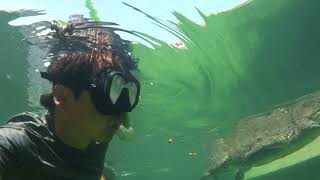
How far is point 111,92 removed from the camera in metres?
2.97

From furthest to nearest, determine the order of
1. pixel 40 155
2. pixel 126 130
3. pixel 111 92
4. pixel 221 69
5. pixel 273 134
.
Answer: pixel 273 134 < pixel 221 69 < pixel 126 130 < pixel 111 92 < pixel 40 155

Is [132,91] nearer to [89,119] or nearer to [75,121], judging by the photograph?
[89,119]

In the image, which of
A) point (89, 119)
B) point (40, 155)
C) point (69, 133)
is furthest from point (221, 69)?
point (40, 155)

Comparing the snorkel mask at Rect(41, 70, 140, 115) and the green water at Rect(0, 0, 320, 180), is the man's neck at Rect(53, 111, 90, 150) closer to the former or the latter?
the snorkel mask at Rect(41, 70, 140, 115)

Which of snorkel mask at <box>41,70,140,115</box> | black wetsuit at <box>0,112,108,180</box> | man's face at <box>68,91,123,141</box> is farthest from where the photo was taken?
man's face at <box>68,91,123,141</box>

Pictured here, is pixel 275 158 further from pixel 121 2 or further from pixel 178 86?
pixel 121 2

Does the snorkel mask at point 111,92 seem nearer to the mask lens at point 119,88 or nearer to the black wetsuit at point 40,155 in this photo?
the mask lens at point 119,88

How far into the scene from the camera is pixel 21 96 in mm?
17844

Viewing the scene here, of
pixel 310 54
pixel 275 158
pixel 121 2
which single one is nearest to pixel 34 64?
pixel 121 2

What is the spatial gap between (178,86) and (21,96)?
7.01m

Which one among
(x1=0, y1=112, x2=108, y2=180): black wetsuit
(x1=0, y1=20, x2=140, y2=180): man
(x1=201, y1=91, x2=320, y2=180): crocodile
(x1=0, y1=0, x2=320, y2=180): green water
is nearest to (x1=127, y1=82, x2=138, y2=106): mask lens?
(x1=0, y1=20, x2=140, y2=180): man

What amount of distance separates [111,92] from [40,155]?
0.67 m

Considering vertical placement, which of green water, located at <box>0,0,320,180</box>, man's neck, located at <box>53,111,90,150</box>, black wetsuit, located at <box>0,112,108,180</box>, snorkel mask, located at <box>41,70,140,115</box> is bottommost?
black wetsuit, located at <box>0,112,108,180</box>

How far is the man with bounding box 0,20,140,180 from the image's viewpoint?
270 centimetres
